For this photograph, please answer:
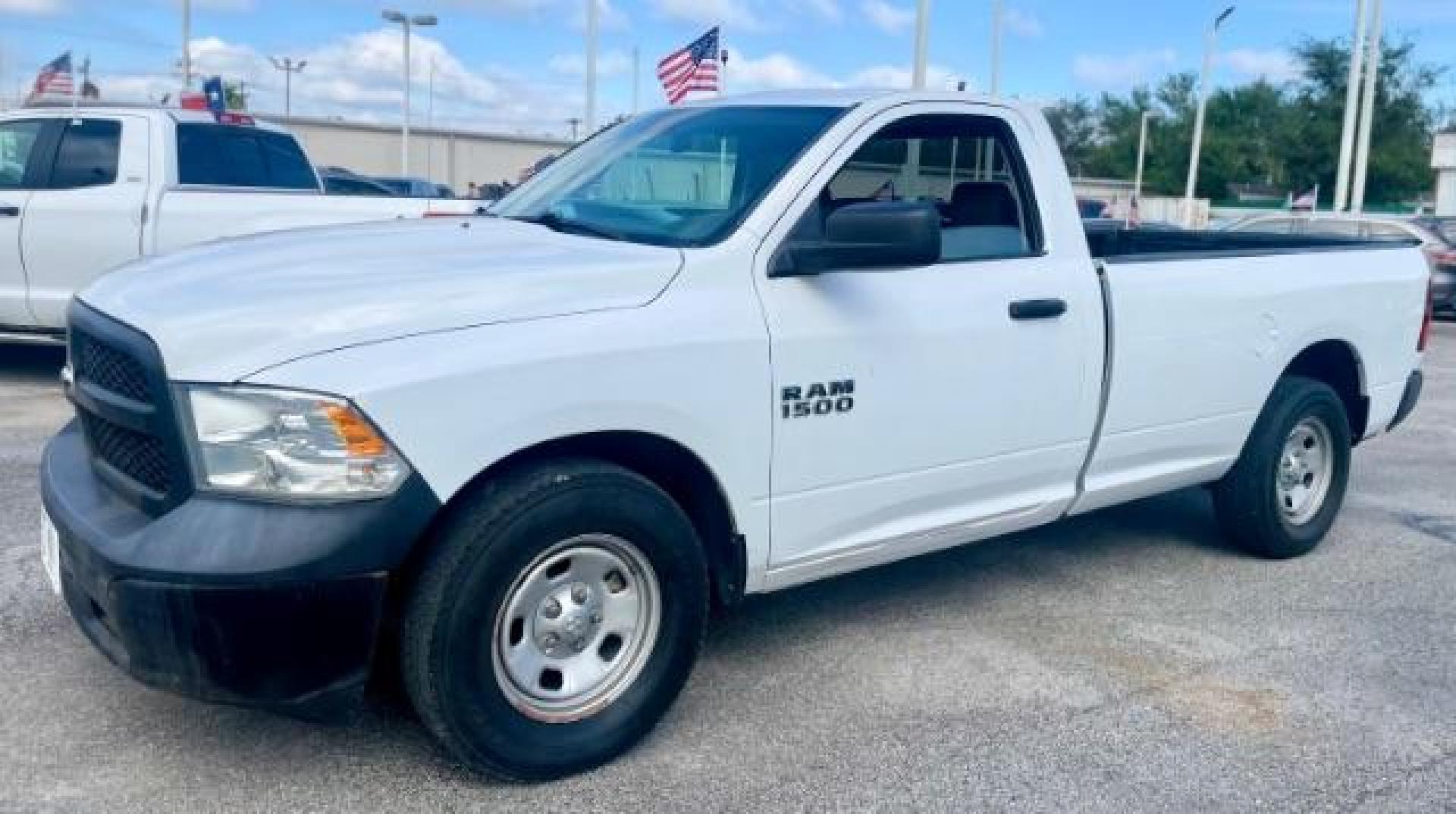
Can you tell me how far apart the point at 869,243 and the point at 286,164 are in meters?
7.04

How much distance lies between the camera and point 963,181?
4691 millimetres

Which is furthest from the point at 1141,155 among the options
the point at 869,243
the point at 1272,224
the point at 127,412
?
the point at 127,412

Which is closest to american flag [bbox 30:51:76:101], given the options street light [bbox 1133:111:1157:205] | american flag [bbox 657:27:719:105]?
american flag [bbox 657:27:719:105]

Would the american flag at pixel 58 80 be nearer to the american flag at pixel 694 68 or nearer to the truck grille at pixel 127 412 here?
the american flag at pixel 694 68

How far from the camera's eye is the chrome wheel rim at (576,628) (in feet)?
10.8

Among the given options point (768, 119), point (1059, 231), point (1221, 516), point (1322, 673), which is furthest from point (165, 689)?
point (1221, 516)

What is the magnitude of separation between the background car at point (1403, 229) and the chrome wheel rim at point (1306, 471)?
32.5 feet

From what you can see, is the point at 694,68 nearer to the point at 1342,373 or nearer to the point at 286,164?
the point at 286,164

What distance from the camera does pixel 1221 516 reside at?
18.7ft

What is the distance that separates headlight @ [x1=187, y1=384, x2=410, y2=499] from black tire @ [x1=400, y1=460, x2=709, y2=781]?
309 millimetres

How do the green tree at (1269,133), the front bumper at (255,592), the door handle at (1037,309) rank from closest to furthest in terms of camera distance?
the front bumper at (255,592)
the door handle at (1037,309)
the green tree at (1269,133)

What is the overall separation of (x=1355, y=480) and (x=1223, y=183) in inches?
2609

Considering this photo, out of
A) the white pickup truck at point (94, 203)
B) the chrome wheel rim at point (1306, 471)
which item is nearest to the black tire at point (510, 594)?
the chrome wheel rim at point (1306, 471)

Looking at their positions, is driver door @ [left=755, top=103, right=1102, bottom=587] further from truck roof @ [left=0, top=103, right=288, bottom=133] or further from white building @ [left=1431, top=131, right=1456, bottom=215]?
white building @ [left=1431, top=131, right=1456, bottom=215]
